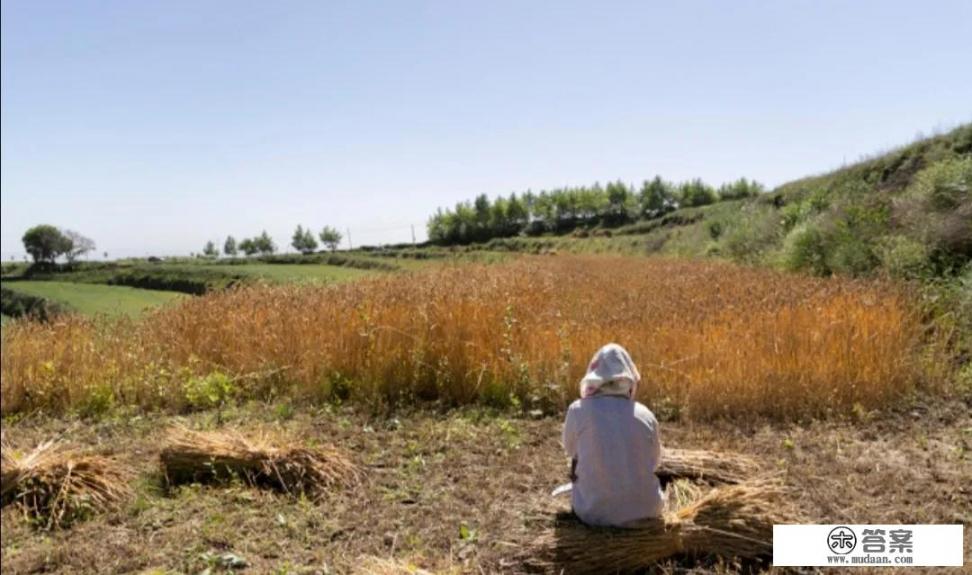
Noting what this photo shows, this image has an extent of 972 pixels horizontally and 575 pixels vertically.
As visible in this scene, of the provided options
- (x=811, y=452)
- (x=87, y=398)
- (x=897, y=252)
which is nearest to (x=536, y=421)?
(x=811, y=452)

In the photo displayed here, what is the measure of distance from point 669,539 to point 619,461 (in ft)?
1.46

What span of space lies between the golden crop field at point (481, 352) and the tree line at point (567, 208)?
128ft

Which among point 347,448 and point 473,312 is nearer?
point 347,448

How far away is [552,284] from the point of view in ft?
32.3

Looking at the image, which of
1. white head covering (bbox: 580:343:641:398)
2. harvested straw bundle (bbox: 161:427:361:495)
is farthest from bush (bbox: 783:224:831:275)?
harvested straw bundle (bbox: 161:427:361:495)

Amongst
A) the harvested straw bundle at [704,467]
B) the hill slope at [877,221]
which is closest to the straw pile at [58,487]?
the harvested straw bundle at [704,467]

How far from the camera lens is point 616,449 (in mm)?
3244

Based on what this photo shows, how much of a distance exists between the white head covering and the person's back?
51 mm

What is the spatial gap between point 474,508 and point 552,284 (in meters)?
6.21

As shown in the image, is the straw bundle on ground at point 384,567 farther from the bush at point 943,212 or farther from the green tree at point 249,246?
the green tree at point 249,246

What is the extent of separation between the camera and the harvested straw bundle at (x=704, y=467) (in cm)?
388

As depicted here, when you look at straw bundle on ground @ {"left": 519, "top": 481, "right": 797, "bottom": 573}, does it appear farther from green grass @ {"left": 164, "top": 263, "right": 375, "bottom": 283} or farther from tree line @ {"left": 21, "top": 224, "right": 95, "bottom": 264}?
green grass @ {"left": 164, "top": 263, "right": 375, "bottom": 283}

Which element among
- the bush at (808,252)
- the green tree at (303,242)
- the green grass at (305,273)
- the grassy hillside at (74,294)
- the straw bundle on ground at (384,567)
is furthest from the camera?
the green tree at (303,242)

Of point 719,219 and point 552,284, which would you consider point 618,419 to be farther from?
point 719,219
